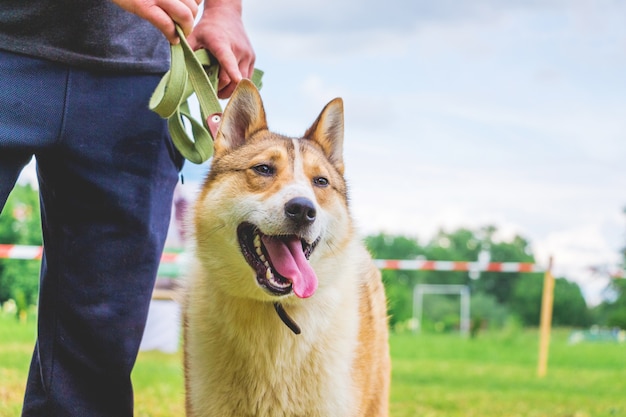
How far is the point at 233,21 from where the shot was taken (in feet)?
9.16

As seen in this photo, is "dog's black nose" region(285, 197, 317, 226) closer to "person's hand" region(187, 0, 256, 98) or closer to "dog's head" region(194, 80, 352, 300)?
"dog's head" region(194, 80, 352, 300)

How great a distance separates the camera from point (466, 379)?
803 centimetres

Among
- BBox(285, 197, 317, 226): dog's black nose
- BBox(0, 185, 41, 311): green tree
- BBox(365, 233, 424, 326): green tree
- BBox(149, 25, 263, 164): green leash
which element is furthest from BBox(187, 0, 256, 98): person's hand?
BBox(365, 233, 424, 326): green tree

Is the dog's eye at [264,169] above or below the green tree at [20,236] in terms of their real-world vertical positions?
above

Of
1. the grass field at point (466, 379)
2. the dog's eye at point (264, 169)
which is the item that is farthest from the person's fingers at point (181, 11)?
the grass field at point (466, 379)

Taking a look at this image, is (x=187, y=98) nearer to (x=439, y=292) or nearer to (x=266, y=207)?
(x=266, y=207)

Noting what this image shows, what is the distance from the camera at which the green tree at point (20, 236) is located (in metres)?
13.6

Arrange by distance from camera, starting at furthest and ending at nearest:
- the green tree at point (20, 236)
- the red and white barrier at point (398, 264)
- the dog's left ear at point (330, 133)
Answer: the green tree at point (20, 236), the red and white barrier at point (398, 264), the dog's left ear at point (330, 133)

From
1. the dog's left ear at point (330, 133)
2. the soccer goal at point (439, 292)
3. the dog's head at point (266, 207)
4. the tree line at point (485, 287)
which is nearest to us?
the dog's head at point (266, 207)

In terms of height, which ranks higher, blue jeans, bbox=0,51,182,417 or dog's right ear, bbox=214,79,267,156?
dog's right ear, bbox=214,79,267,156

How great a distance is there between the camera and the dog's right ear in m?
2.88

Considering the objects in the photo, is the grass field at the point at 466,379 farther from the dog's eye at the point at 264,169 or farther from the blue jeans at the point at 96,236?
the dog's eye at the point at 264,169

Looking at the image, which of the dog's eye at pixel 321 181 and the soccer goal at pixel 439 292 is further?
the soccer goal at pixel 439 292

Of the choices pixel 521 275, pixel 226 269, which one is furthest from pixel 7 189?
pixel 521 275
